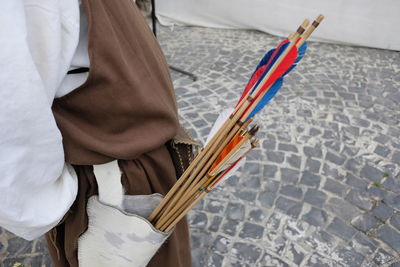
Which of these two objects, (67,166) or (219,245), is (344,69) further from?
(67,166)

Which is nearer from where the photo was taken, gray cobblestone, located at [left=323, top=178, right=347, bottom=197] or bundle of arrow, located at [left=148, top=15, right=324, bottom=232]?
bundle of arrow, located at [left=148, top=15, right=324, bottom=232]

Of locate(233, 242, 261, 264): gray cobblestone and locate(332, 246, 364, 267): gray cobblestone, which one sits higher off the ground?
locate(332, 246, 364, 267): gray cobblestone

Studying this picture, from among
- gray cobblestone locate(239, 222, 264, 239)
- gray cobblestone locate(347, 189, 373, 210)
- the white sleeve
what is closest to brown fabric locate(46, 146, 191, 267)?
the white sleeve

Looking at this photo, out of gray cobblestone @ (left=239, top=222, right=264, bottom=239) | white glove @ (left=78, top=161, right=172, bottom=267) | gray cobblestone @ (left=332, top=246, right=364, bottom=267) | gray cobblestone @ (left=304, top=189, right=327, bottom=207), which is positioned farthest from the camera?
gray cobblestone @ (left=304, top=189, right=327, bottom=207)

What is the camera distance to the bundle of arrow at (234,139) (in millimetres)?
754

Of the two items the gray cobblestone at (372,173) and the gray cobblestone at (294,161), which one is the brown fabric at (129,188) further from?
the gray cobblestone at (372,173)

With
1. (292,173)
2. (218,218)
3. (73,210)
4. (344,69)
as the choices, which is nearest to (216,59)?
(344,69)

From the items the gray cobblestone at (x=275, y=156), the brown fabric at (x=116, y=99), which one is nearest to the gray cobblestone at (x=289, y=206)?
the gray cobblestone at (x=275, y=156)

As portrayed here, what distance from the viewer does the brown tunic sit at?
81 centimetres

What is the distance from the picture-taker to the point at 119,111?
869 mm

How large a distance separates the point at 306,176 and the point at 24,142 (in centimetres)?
217

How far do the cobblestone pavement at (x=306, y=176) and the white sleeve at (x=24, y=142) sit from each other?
1.30 meters

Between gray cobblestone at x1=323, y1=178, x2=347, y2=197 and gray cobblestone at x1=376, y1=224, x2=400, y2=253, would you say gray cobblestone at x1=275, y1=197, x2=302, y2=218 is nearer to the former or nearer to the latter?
gray cobblestone at x1=323, y1=178, x2=347, y2=197

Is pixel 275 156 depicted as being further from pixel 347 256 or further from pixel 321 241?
pixel 347 256
